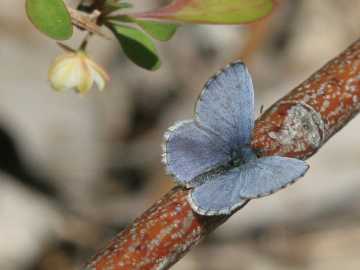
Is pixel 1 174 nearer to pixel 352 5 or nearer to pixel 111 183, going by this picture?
pixel 111 183

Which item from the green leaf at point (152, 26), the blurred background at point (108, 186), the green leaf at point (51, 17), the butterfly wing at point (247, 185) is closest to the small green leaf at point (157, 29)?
the green leaf at point (152, 26)

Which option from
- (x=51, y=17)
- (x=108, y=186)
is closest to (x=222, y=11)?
(x=51, y=17)

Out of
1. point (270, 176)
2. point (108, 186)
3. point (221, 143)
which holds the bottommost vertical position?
point (270, 176)

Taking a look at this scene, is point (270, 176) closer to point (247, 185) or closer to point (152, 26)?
point (247, 185)

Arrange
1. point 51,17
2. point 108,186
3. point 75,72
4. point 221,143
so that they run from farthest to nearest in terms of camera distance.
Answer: point 108,186 → point 221,143 → point 75,72 → point 51,17

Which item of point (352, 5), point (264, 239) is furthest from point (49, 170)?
point (352, 5)

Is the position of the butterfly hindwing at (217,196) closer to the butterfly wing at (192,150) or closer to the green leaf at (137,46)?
the butterfly wing at (192,150)
